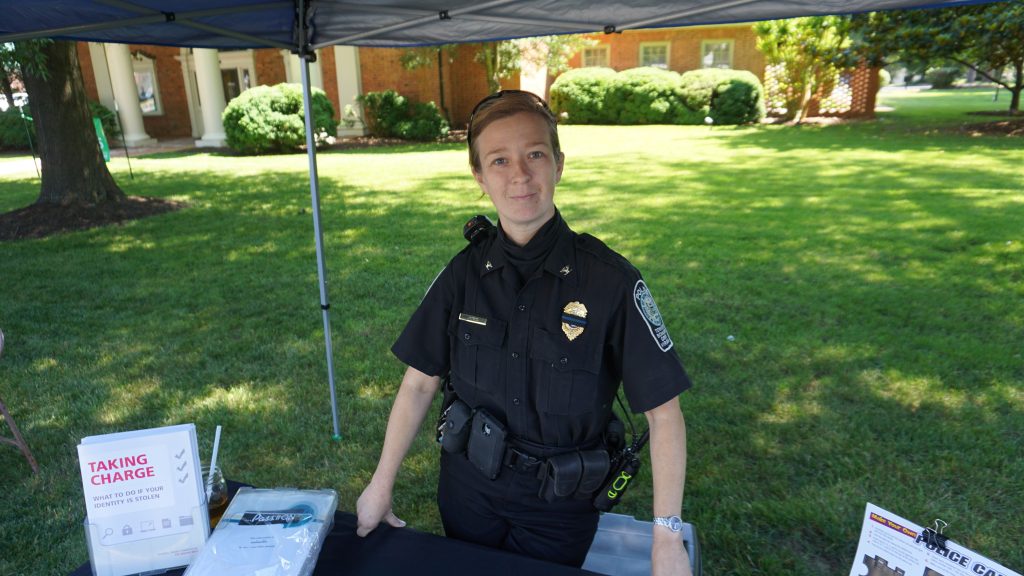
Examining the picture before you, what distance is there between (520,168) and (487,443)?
0.78 metres

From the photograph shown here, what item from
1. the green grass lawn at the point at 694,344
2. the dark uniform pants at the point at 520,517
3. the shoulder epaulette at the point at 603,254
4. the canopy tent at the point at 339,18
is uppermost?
the canopy tent at the point at 339,18

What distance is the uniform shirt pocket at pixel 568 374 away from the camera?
1.76 metres

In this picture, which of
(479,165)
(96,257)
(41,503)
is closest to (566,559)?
(479,165)

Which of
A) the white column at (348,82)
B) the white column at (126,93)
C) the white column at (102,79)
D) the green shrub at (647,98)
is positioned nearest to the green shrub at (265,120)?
the white column at (348,82)

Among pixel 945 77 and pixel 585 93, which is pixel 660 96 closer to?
pixel 585 93

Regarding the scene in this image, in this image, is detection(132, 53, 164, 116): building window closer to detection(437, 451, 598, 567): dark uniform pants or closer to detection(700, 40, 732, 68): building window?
detection(700, 40, 732, 68): building window

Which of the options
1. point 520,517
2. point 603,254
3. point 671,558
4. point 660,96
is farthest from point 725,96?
point 671,558

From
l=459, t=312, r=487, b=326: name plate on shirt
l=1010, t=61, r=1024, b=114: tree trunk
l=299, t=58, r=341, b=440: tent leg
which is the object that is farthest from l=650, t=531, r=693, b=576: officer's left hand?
l=1010, t=61, r=1024, b=114: tree trunk

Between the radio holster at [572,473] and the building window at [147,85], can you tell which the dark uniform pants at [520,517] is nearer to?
the radio holster at [572,473]

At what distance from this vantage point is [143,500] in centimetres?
150

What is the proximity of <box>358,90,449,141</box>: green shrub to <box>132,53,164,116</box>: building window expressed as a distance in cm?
856

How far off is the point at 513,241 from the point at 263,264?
5795 millimetres

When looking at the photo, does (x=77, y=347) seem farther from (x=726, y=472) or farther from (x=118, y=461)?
A: (x=726, y=472)

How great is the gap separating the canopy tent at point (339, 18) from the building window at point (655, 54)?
1005 inches
